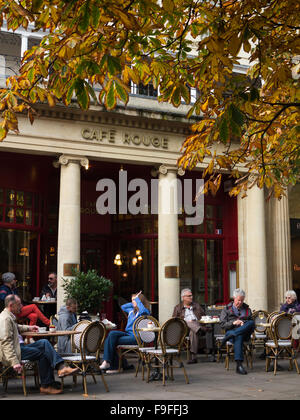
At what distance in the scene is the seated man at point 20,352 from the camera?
8008 mm

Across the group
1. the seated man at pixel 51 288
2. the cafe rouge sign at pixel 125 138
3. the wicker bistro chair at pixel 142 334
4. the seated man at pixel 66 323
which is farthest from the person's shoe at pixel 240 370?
the cafe rouge sign at pixel 125 138

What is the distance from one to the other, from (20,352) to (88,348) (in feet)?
3.66

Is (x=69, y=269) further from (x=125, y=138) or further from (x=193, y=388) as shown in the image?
(x=193, y=388)

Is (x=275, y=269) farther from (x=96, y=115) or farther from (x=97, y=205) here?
(x=96, y=115)

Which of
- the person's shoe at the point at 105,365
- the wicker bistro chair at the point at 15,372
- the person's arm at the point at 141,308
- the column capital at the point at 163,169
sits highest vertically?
the column capital at the point at 163,169

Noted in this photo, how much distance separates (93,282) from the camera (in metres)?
12.3

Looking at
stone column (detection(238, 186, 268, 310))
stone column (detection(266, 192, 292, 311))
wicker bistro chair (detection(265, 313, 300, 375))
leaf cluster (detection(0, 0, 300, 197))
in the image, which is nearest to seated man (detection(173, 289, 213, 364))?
wicker bistro chair (detection(265, 313, 300, 375))

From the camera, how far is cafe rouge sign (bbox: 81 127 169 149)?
14.0 meters

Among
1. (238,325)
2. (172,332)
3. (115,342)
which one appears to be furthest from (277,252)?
(172,332)

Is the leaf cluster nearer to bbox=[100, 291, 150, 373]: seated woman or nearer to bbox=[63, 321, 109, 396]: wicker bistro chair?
bbox=[63, 321, 109, 396]: wicker bistro chair

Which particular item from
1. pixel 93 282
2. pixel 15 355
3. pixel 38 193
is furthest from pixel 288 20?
pixel 38 193

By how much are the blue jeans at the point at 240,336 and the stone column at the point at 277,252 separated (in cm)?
531

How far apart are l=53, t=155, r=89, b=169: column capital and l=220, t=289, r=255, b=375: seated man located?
5031 mm

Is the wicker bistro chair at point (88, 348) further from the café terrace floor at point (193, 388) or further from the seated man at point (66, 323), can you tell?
the seated man at point (66, 323)
